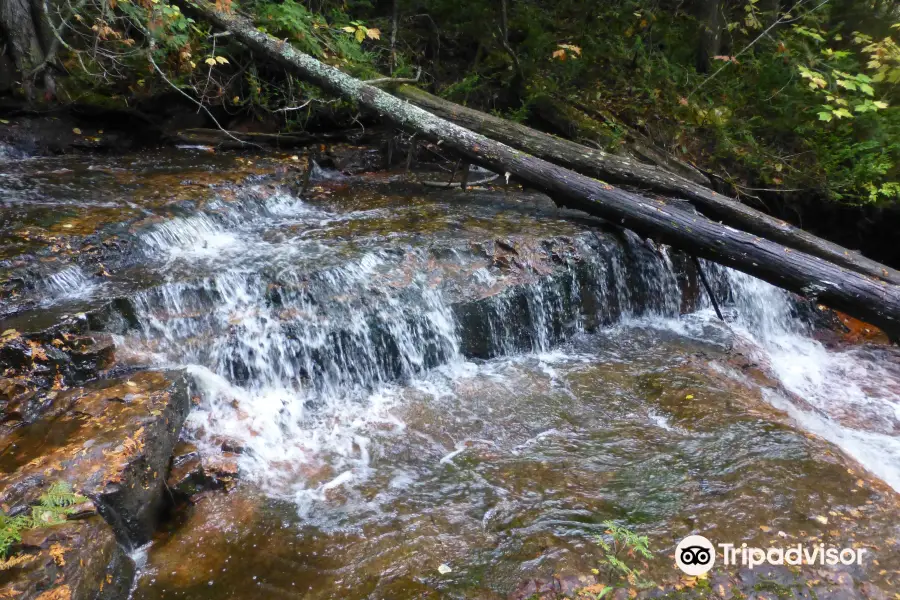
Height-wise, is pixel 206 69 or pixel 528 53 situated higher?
pixel 528 53

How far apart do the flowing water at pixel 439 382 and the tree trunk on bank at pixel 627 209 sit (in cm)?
46

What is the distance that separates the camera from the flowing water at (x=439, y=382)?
3.13 m

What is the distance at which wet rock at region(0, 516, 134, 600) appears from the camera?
2.31 meters

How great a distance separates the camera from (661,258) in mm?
6488

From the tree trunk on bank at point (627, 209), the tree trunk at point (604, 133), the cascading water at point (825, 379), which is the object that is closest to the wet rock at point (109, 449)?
the tree trunk on bank at point (627, 209)

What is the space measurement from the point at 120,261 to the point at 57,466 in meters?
2.61

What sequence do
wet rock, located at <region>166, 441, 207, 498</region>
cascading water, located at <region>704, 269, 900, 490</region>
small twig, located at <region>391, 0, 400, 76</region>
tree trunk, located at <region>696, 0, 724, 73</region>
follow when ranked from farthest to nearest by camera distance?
tree trunk, located at <region>696, 0, 724, 73</region> < small twig, located at <region>391, 0, 400, 76</region> < cascading water, located at <region>704, 269, 900, 490</region> < wet rock, located at <region>166, 441, 207, 498</region>

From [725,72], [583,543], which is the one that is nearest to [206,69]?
[583,543]

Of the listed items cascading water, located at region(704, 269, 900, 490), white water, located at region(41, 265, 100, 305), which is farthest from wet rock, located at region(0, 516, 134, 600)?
cascading water, located at region(704, 269, 900, 490)

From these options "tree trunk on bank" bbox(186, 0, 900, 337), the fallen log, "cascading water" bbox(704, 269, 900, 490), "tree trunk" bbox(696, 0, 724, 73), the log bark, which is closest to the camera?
"cascading water" bbox(704, 269, 900, 490)

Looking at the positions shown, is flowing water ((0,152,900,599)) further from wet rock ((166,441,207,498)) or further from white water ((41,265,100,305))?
wet rock ((166,441,207,498))

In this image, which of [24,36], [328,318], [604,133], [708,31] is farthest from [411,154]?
[708,31]

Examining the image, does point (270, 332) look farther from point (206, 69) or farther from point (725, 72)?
point (725, 72)

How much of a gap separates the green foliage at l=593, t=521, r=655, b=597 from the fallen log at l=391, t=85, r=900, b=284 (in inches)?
183
